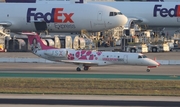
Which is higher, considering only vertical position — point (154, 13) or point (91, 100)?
point (154, 13)

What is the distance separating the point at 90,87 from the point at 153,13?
51.2 meters

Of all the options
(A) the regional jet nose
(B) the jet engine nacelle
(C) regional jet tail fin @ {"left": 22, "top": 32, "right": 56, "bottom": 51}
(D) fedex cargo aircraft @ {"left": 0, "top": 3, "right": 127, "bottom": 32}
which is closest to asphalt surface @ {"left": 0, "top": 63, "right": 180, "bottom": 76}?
(B) the jet engine nacelle

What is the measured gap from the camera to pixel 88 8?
6831 centimetres

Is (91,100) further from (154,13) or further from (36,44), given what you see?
(154,13)

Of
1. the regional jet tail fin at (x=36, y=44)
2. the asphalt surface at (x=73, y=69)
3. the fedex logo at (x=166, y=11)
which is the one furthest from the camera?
the fedex logo at (x=166, y=11)

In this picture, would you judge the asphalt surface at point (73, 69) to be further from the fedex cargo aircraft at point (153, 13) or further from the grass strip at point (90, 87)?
the fedex cargo aircraft at point (153, 13)

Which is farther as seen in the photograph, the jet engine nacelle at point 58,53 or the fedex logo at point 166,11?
the fedex logo at point 166,11

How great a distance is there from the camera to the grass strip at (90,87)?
28.1 metres

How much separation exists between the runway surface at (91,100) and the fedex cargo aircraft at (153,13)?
2101 inches

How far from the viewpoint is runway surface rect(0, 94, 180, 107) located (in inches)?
931

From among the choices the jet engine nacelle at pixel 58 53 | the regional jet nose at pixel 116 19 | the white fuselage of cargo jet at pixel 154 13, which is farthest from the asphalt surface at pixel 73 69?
the white fuselage of cargo jet at pixel 154 13

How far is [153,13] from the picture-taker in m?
80.1

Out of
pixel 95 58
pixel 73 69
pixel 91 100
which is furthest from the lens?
pixel 73 69

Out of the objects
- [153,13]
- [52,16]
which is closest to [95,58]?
[52,16]
